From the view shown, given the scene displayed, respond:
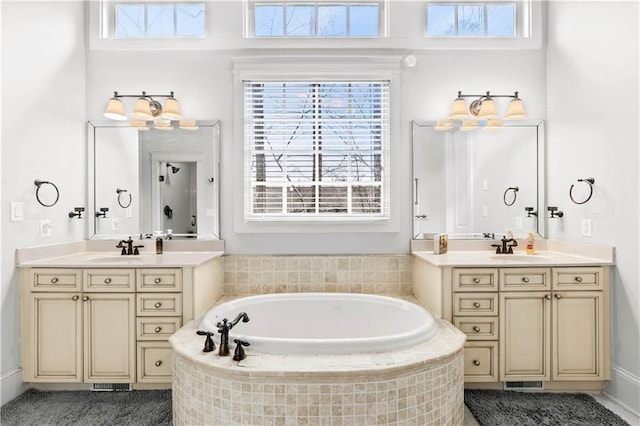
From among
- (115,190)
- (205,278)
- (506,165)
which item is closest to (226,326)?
(205,278)

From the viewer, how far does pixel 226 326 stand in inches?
70.3

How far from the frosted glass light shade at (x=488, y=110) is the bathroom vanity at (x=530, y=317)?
121 cm

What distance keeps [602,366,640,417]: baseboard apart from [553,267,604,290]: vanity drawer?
1.85ft

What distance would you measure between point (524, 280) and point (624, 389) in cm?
90

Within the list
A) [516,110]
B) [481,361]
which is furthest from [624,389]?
[516,110]

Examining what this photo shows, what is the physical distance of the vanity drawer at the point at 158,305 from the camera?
2.32 meters

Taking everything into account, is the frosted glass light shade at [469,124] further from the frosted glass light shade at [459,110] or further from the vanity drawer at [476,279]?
the vanity drawer at [476,279]

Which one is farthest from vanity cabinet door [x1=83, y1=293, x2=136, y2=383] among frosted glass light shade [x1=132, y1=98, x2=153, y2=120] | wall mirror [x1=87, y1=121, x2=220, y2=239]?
frosted glass light shade [x1=132, y1=98, x2=153, y2=120]

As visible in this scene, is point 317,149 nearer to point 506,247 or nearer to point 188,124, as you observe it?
point 188,124

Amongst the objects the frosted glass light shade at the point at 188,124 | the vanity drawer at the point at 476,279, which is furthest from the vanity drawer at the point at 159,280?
the vanity drawer at the point at 476,279

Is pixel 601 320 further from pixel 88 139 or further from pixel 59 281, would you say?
pixel 88 139

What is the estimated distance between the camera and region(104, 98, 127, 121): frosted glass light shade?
277 cm

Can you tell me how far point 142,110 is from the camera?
2.78 metres

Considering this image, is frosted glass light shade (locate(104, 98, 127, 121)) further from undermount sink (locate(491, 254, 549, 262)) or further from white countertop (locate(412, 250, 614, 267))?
undermount sink (locate(491, 254, 549, 262))
